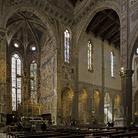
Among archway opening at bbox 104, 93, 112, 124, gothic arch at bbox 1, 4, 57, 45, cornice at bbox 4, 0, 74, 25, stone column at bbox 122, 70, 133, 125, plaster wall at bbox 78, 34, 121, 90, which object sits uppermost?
cornice at bbox 4, 0, 74, 25

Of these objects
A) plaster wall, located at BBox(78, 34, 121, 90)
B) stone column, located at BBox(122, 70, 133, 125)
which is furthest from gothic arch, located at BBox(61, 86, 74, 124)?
stone column, located at BBox(122, 70, 133, 125)

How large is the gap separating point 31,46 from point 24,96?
9.51 meters

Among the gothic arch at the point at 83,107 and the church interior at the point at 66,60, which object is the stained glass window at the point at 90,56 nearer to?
the church interior at the point at 66,60

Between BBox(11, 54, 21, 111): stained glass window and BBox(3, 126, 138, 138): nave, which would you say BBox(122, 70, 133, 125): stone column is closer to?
BBox(3, 126, 138, 138): nave

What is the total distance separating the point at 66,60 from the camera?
2909cm

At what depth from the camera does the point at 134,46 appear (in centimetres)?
1897

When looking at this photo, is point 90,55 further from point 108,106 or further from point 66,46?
point 108,106

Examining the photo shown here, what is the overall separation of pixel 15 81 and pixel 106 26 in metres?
18.6

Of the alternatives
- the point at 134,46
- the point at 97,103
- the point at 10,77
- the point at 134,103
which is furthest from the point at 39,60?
the point at 134,46

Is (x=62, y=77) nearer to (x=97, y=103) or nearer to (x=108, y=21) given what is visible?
(x=97, y=103)

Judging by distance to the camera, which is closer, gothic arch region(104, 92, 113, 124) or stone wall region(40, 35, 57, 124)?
stone wall region(40, 35, 57, 124)

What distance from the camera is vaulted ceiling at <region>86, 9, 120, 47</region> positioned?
30061mm

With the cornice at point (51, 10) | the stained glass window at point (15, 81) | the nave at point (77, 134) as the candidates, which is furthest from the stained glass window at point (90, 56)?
the nave at point (77, 134)

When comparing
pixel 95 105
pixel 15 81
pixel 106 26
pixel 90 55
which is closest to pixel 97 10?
pixel 106 26
